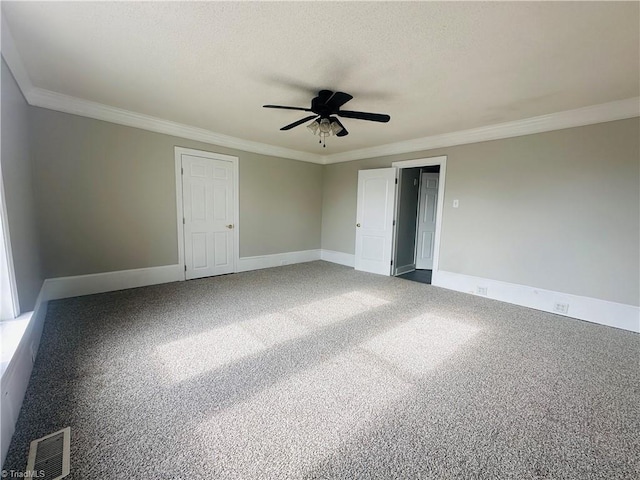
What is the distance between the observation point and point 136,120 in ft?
12.5

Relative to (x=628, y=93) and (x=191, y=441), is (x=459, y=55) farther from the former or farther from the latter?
(x=191, y=441)

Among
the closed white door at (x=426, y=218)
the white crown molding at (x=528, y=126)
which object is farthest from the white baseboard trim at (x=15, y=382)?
the closed white door at (x=426, y=218)

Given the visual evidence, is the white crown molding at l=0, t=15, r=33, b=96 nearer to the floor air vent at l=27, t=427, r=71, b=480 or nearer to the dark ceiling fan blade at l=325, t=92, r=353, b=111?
the dark ceiling fan blade at l=325, t=92, r=353, b=111

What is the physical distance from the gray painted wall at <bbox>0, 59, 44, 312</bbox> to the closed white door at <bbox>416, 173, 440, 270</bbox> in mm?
5804

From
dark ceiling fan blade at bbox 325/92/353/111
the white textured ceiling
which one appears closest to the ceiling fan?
Result: dark ceiling fan blade at bbox 325/92/353/111

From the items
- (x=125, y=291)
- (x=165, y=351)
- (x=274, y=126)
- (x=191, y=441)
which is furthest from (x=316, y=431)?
(x=274, y=126)

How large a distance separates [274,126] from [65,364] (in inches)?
140

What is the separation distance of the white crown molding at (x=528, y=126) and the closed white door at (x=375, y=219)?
49 centimetres

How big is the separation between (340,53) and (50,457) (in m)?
3.04

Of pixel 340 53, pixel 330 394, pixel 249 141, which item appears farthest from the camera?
pixel 249 141

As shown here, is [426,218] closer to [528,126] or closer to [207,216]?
[528,126]

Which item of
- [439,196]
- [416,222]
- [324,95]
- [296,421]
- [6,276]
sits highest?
[324,95]

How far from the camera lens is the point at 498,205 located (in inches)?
155

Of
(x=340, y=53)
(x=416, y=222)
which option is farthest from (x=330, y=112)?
(x=416, y=222)
